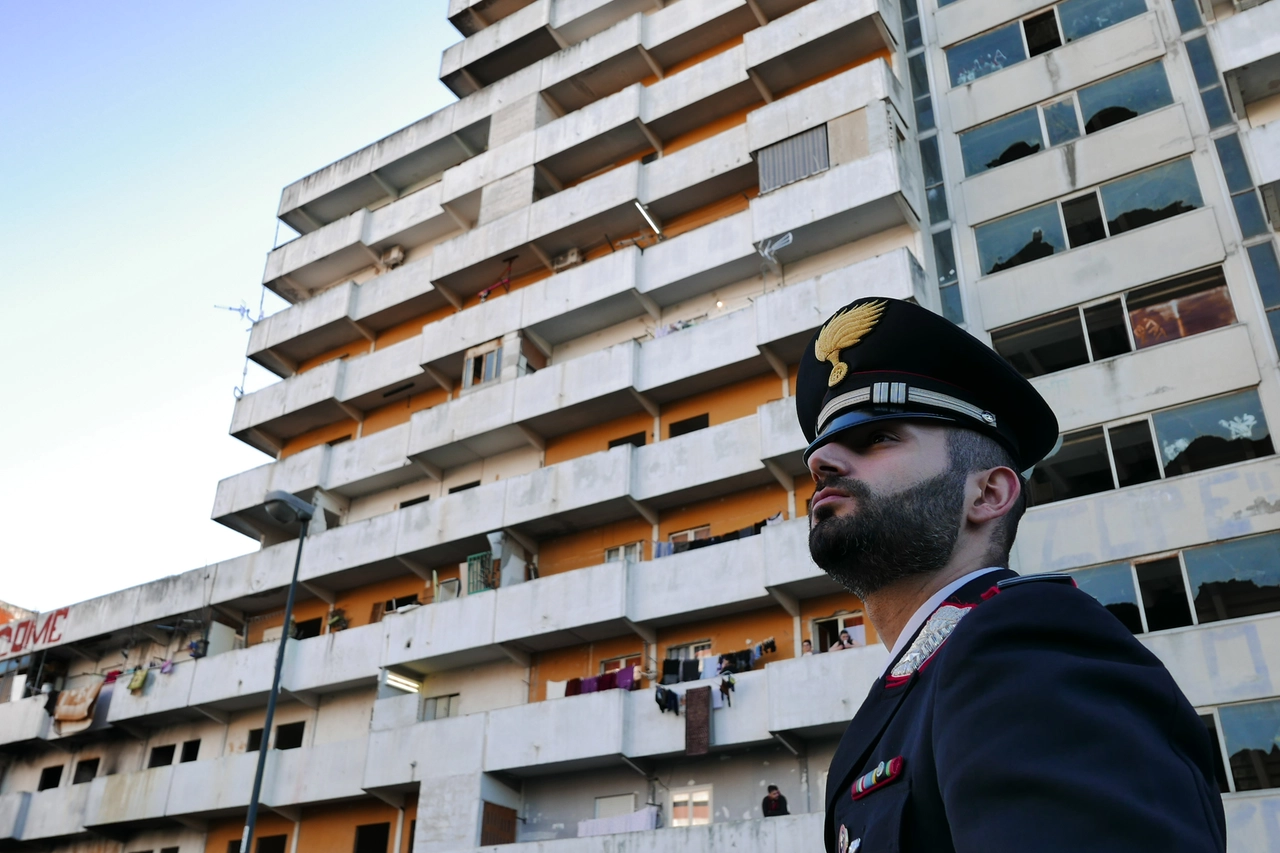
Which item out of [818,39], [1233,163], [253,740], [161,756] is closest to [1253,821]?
[1233,163]

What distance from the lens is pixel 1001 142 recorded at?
81.3 ft

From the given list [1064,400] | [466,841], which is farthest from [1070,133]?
[466,841]

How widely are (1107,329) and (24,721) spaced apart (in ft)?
110

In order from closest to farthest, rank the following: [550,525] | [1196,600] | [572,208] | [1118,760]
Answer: [1118,760], [1196,600], [550,525], [572,208]

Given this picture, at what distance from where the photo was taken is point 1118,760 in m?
1.64

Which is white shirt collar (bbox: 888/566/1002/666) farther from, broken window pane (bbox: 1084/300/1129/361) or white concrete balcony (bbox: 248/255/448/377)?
white concrete balcony (bbox: 248/255/448/377)

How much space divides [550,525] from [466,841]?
742cm

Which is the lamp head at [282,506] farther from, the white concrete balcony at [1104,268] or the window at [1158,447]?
the white concrete balcony at [1104,268]

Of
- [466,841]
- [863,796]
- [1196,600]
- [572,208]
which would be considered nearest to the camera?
[863,796]

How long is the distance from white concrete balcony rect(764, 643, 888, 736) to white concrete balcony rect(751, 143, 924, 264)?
9824mm

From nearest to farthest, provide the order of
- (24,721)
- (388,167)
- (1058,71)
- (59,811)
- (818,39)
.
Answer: (1058,71) < (818,39) < (59,811) < (24,721) < (388,167)

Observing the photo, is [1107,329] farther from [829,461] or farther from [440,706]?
[829,461]

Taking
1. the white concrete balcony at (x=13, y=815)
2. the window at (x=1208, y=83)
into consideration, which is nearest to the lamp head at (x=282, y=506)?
the white concrete balcony at (x=13, y=815)

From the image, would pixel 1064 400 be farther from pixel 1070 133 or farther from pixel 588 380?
pixel 588 380
